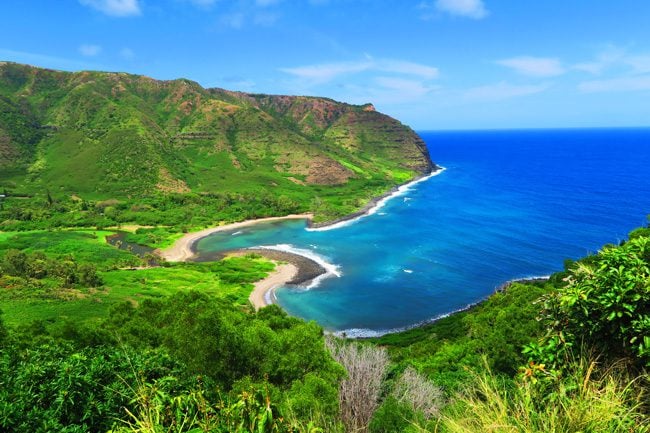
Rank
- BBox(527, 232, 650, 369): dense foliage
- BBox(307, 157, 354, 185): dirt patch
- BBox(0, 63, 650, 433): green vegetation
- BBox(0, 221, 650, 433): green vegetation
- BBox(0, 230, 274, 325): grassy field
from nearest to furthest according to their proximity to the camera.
→ BBox(0, 221, 650, 433): green vegetation
BBox(0, 63, 650, 433): green vegetation
BBox(527, 232, 650, 369): dense foliage
BBox(0, 230, 274, 325): grassy field
BBox(307, 157, 354, 185): dirt patch

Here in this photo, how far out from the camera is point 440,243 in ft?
329

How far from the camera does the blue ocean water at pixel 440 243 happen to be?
6812cm

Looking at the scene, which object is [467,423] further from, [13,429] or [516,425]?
[13,429]

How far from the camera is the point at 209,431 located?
7297mm

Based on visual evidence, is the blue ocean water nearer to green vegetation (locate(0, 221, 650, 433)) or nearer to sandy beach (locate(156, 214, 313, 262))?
sandy beach (locate(156, 214, 313, 262))

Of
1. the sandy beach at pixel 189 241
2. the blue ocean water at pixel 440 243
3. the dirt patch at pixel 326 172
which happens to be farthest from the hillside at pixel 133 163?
the blue ocean water at pixel 440 243

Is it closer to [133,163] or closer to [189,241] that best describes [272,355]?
[189,241]

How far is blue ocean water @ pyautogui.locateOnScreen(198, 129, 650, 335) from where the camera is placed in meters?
68.1

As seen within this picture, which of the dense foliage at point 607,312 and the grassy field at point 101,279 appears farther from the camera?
the grassy field at point 101,279

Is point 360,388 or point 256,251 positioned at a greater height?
point 360,388

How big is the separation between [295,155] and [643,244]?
633 ft

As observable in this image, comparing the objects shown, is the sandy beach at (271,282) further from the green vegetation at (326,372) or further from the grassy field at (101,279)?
the green vegetation at (326,372)

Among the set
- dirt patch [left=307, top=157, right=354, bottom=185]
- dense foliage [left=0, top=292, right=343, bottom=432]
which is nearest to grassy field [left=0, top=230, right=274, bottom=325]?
dense foliage [left=0, top=292, right=343, bottom=432]

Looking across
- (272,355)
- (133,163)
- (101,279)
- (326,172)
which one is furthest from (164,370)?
(326,172)
